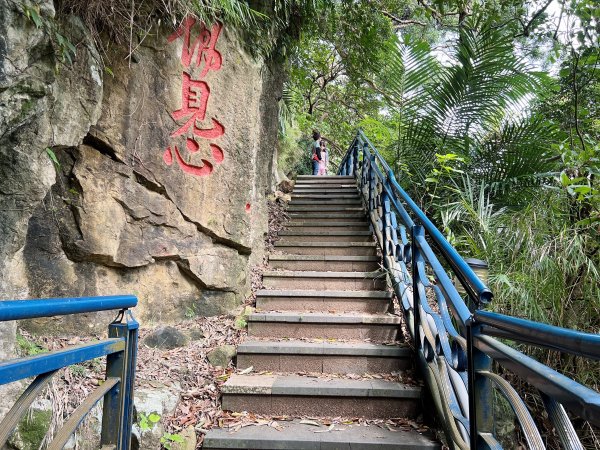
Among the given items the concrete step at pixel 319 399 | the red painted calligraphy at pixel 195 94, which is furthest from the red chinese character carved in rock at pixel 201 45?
the concrete step at pixel 319 399

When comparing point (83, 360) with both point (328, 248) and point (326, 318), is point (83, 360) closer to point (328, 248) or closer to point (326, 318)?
point (326, 318)

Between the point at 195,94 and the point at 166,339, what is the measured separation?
6.63 ft

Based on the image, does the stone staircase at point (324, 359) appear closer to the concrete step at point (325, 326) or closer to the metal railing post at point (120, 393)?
the concrete step at point (325, 326)

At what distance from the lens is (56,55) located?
7.13ft

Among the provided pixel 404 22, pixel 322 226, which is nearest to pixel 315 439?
pixel 322 226

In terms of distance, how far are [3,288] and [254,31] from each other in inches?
119

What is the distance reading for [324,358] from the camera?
9.41 ft

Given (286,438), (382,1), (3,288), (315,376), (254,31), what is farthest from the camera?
(382,1)

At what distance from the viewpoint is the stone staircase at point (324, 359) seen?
2238mm

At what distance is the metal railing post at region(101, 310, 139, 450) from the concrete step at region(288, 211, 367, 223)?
412 cm

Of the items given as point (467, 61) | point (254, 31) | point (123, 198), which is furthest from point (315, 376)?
point (467, 61)

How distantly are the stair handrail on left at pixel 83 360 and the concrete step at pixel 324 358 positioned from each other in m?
1.43

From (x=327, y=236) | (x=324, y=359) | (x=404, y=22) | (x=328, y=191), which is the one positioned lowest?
(x=324, y=359)

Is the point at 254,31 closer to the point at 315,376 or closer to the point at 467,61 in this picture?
the point at 467,61
